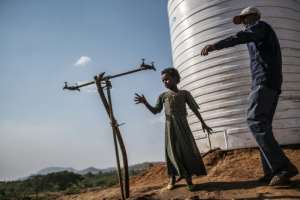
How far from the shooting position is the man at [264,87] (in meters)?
3.00

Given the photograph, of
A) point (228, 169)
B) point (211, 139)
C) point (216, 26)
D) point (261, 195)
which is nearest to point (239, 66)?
point (216, 26)

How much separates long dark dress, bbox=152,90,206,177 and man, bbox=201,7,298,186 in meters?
0.90

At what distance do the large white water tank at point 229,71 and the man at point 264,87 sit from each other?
3101 mm

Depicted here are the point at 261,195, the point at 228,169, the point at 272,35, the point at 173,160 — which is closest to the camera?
the point at 261,195

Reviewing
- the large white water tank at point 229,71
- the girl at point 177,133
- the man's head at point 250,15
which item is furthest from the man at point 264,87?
the large white water tank at point 229,71

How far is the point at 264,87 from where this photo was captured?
3.12 metres

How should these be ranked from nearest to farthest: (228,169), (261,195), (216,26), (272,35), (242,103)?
(261,195) < (272,35) < (228,169) < (242,103) < (216,26)

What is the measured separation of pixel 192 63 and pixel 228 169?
113 inches

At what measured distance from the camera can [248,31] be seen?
120 inches

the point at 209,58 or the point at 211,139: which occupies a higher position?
the point at 209,58

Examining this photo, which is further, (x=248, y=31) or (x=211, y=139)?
(x=211, y=139)

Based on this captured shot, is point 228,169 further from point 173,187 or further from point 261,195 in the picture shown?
point 261,195

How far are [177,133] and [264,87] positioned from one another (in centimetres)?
125

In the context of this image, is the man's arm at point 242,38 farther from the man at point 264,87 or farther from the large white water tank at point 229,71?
the large white water tank at point 229,71
